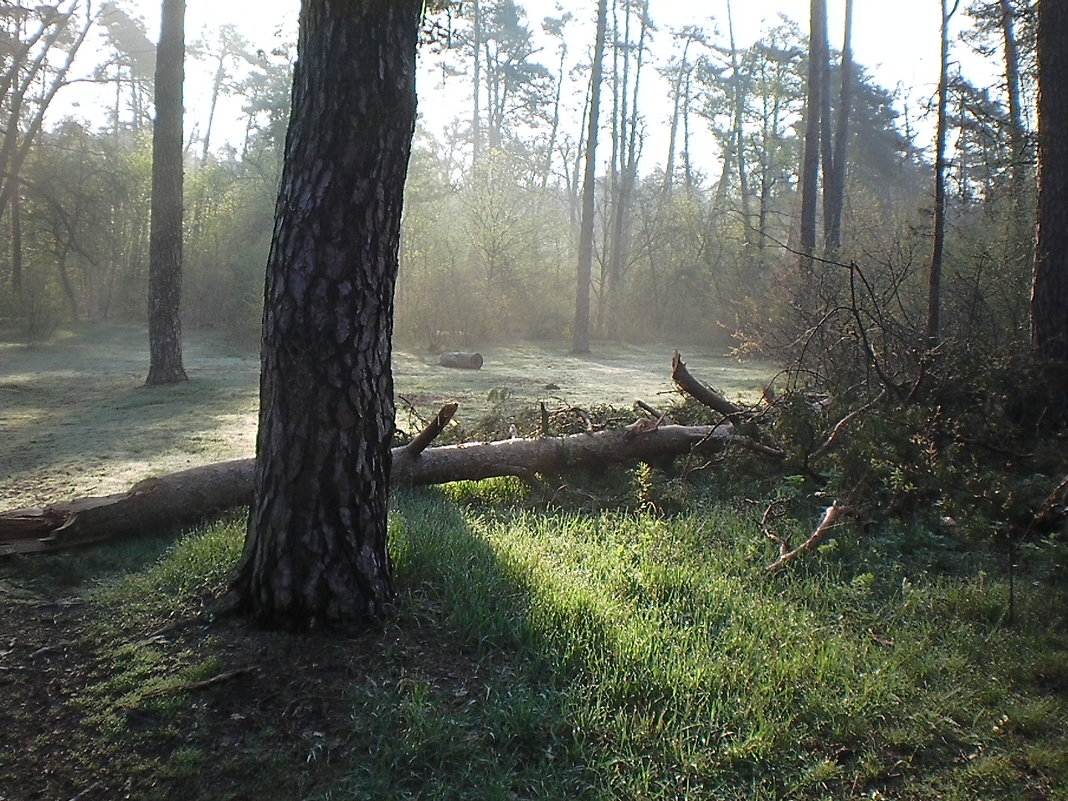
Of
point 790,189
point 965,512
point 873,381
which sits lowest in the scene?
point 965,512

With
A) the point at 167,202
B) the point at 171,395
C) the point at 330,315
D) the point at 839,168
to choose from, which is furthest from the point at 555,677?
the point at 839,168

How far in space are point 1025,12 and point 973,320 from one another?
3.23m

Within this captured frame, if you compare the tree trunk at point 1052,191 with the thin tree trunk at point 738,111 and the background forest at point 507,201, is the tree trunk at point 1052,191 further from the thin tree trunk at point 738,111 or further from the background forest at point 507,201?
the thin tree trunk at point 738,111

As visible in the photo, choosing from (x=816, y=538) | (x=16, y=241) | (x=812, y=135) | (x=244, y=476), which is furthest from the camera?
(x=16, y=241)

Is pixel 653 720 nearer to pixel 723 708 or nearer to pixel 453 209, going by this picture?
pixel 723 708

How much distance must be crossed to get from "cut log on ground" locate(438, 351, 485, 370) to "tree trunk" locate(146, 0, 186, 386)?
25.1ft

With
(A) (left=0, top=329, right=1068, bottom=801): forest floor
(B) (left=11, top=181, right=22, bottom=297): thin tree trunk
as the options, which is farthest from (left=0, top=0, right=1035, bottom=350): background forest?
(A) (left=0, top=329, right=1068, bottom=801): forest floor

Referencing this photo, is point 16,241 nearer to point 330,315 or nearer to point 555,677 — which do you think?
point 330,315

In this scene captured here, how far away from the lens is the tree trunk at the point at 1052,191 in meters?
7.18

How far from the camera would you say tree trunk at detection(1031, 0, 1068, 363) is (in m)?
7.18

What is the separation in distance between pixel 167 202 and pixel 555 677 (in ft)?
41.0

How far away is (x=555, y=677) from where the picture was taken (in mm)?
3391

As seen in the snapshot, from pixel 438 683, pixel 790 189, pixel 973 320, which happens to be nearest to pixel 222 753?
pixel 438 683

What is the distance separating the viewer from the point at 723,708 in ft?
10.5
